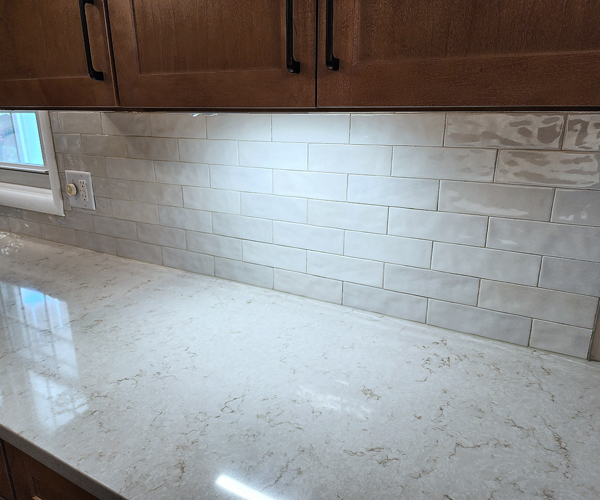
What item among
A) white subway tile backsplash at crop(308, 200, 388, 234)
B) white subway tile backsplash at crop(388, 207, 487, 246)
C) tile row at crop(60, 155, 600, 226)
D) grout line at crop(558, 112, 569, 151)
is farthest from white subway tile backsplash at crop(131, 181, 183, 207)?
grout line at crop(558, 112, 569, 151)

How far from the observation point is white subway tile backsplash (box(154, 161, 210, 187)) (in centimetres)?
138

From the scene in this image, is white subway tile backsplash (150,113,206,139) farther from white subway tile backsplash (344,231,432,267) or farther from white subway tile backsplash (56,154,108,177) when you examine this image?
white subway tile backsplash (344,231,432,267)

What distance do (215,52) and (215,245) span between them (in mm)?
753

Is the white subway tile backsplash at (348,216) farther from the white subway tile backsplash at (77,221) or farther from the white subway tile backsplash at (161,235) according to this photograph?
the white subway tile backsplash at (77,221)

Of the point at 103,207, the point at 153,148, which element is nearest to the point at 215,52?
the point at 153,148

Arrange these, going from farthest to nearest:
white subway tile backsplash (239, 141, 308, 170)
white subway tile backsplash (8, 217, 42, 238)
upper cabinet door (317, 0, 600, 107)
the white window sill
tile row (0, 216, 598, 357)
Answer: white subway tile backsplash (8, 217, 42, 238) < the white window sill < white subway tile backsplash (239, 141, 308, 170) < tile row (0, 216, 598, 357) < upper cabinet door (317, 0, 600, 107)

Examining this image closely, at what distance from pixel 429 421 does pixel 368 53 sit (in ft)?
2.18

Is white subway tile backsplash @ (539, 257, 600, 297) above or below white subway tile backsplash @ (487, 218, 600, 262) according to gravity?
below

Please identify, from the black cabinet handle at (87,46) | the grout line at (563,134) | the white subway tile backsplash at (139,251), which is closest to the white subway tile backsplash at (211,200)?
the white subway tile backsplash at (139,251)

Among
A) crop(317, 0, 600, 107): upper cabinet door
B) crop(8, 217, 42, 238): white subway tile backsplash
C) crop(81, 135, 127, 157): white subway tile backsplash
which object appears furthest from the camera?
crop(8, 217, 42, 238): white subway tile backsplash

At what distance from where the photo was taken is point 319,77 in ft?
2.31

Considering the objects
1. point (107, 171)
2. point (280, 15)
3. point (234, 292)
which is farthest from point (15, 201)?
point (280, 15)

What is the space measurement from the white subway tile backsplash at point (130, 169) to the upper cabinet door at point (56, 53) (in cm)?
46

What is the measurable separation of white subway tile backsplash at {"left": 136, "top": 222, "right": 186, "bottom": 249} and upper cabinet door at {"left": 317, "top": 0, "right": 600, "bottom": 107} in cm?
95
